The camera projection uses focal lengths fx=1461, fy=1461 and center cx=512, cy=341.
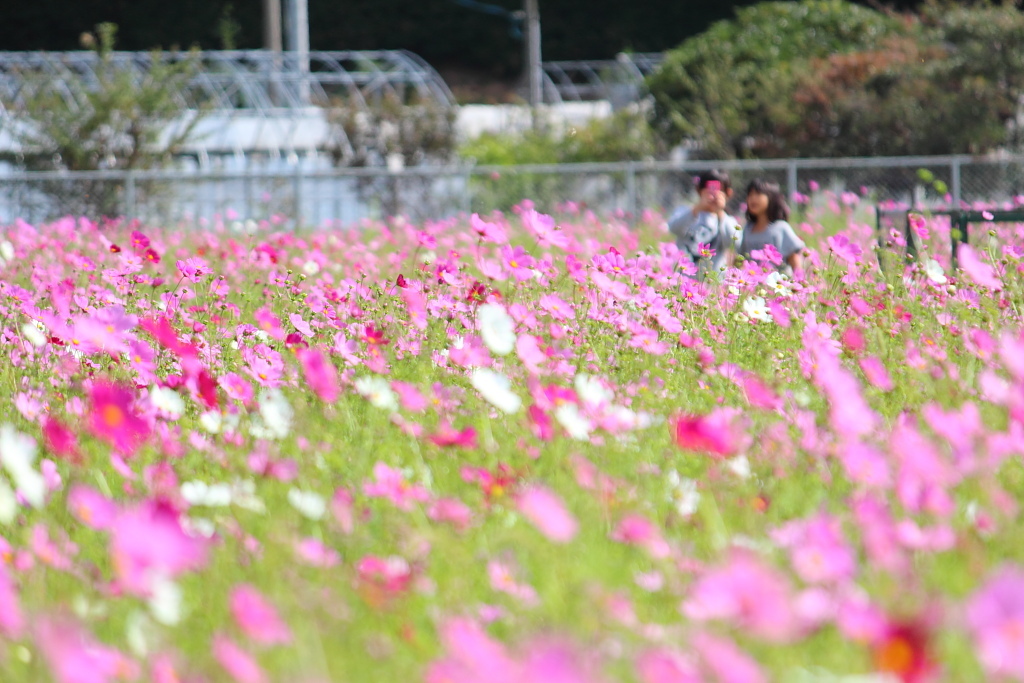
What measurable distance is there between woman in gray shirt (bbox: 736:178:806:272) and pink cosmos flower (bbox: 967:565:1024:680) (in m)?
5.02

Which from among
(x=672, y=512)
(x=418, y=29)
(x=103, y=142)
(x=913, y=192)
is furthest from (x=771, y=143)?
(x=418, y=29)

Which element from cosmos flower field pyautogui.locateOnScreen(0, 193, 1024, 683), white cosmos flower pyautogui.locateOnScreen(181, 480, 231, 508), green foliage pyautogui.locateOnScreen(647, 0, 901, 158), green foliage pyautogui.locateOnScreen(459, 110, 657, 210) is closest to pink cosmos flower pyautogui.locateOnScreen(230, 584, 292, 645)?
cosmos flower field pyautogui.locateOnScreen(0, 193, 1024, 683)

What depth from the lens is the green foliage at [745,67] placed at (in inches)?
638

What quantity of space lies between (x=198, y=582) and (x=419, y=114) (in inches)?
574

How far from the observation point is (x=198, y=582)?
7.34 ft

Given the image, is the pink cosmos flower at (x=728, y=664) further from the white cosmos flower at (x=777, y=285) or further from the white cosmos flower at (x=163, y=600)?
the white cosmos flower at (x=777, y=285)

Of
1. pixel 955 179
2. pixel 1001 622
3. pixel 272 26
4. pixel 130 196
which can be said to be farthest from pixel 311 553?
pixel 272 26

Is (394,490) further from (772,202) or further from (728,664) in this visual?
(772,202)

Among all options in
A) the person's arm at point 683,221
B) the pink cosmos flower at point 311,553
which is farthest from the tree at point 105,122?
the pink cosmos flower at point 311,553

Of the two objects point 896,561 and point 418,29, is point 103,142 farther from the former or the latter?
point 418,29

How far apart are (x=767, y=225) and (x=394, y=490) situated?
455 centimetres

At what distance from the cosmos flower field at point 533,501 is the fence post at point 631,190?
8.82 metres

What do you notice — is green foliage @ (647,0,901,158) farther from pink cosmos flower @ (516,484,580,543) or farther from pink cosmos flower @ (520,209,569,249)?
pink cosmos flower @ (516,484,580,543)

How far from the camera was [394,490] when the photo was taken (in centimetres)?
216
